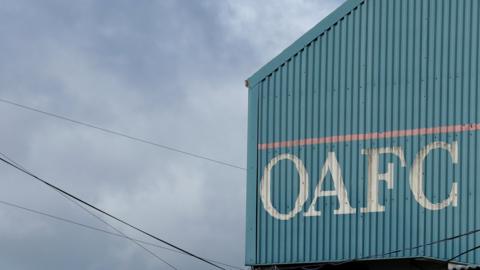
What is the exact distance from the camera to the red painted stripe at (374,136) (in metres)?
35.4

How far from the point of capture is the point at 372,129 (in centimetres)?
3719

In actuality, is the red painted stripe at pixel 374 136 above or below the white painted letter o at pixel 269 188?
above

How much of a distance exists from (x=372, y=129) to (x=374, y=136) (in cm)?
25

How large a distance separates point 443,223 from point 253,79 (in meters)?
8.94

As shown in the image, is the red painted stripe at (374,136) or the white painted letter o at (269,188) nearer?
the red painted stripe at (374,136)

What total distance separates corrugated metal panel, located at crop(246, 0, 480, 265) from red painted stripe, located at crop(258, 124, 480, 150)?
0.11 feet

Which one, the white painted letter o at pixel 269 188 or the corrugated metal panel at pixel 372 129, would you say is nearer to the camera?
the corrugated metal panel at pixel 372 129

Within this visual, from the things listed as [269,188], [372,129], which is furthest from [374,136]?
[269,188]

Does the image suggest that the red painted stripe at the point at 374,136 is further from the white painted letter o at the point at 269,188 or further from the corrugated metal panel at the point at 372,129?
the white painted letter o at the point at 269,188

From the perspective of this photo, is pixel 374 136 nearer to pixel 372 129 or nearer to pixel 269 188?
pixel 372 129

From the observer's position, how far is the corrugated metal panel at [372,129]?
3538 centimetres

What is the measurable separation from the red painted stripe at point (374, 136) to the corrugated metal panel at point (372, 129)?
0.03 metres

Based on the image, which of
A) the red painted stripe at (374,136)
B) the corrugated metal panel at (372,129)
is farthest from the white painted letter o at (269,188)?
the red painted stripe at (374,136)

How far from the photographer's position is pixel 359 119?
3753cm
